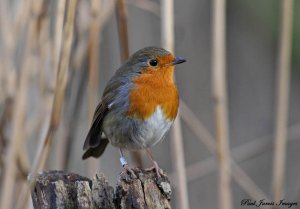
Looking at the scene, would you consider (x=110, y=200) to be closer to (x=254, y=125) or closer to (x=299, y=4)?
(x=299, y=4)

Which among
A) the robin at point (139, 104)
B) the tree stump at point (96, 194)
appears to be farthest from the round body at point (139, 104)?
the tree stump at point (96, 194)

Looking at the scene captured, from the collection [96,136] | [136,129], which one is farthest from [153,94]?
[96,136]

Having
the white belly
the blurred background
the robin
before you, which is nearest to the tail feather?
the robin

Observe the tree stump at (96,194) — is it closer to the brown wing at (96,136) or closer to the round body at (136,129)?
the round body at (136,129)

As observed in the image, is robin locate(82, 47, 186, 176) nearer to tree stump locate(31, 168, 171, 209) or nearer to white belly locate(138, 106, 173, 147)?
white belly locate(138, 106, 173, 147)

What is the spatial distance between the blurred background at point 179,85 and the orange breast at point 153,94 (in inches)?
6.8

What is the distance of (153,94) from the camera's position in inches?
135

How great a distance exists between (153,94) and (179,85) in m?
1.75

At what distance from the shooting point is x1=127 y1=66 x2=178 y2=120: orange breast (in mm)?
3389

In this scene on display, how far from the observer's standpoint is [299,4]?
15.1ft

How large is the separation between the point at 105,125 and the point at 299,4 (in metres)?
1.85

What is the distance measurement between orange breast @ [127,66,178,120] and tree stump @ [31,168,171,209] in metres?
0.91

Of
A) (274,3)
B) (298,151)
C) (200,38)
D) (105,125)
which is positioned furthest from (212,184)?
(105,125)

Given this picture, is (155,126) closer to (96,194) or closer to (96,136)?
(96,136)
